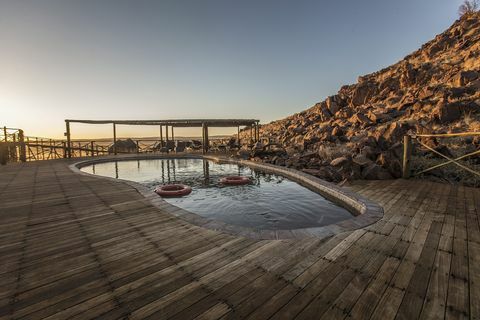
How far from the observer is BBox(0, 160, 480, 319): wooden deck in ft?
6.49

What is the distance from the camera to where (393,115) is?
22.3 meters

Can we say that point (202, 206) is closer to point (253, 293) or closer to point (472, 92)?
point (253, 293)

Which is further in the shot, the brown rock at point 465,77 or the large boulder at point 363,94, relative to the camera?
the large boulder at point 363,94

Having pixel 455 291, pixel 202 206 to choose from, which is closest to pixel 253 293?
pixel 455 291

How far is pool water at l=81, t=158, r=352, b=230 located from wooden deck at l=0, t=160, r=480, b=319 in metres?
2.09

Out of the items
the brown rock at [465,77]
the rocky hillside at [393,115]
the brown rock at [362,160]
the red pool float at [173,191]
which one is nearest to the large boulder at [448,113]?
the rocky hillside at [393,115]

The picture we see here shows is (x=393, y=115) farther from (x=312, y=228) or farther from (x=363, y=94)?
(x=312, y=228)

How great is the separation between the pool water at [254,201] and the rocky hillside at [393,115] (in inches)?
75.2

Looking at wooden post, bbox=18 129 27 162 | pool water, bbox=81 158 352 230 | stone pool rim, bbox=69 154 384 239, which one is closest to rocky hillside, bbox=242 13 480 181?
Answer: stone pool rim, bbox=69 154 384 239

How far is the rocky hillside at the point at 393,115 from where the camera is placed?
8.97 metres

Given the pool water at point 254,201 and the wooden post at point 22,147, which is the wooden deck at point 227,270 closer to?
the pool water at point 254,201

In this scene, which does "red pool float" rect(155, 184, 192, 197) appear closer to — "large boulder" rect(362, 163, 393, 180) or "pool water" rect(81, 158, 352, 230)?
"pool water" rect(81, 158, 352, 230)

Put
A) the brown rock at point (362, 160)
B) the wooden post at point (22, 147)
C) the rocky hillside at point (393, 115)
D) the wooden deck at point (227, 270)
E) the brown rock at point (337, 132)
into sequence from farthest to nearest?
1. the brown rock at point (337, 132)
2. the wooden post at point (22, 147)
3. the rocky hillside at point (393, 115)
4. the brown rock at point (362, 160)
5. the wooden deck at point (227, 270)

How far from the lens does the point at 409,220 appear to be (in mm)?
4094
